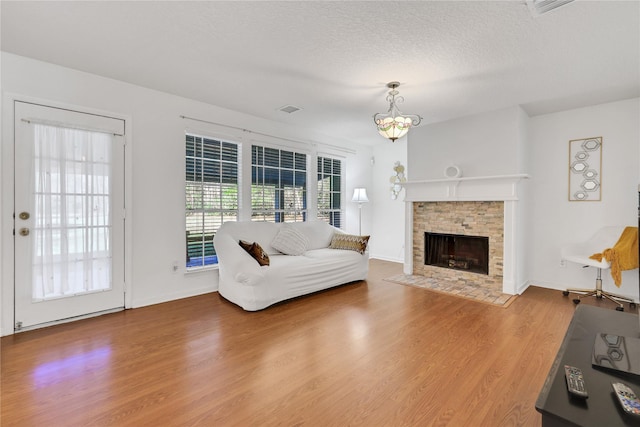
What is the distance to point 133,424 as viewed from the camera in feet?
5.37

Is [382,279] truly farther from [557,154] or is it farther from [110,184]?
[110,184]

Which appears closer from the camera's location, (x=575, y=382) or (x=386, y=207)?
(x=575, y=382)

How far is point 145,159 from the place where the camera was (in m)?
3.59

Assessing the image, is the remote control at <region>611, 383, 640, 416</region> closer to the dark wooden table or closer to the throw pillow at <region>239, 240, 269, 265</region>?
the dark wooden table

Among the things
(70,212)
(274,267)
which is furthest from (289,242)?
(70,212)

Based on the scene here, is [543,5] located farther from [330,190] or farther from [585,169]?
[330,190]

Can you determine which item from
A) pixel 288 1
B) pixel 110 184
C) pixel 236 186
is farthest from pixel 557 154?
pixel 110 184

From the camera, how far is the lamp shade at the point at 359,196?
20.3 feet

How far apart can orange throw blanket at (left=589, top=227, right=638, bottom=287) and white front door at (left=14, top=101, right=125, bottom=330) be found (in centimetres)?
572

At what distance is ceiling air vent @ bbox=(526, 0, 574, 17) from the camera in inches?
78.4

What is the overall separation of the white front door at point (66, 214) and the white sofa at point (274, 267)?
3.93 feet

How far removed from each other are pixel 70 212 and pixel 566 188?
20.4 feet

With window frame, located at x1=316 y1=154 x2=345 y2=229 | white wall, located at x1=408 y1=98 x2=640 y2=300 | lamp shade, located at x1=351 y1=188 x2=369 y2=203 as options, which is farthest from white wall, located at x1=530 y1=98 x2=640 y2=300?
window frame, located at x1=316 y1=154 x2=345 y2=229

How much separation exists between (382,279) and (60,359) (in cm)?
399
